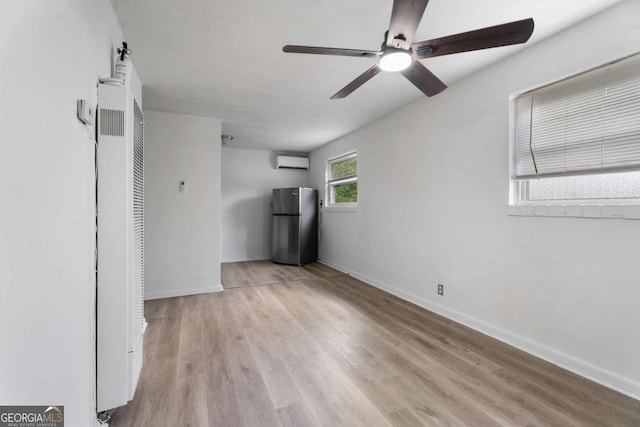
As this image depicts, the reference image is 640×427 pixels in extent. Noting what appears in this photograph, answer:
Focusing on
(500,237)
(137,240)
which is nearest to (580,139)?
(500,237)

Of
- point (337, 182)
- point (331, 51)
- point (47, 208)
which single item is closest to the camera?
point (47, 208)

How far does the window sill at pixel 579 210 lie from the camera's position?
63.9 inches

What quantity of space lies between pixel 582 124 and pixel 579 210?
0.60 metres

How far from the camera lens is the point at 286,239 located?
546 cm

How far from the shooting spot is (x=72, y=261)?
1.08m

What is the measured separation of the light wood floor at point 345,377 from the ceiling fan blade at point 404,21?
79.4 inches

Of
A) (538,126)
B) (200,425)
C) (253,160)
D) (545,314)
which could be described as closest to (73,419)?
(200,425)

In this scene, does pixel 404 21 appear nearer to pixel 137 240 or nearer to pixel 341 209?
pixel 137 240

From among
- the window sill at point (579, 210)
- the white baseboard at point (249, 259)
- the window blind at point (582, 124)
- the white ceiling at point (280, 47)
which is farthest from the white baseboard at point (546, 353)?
the white baseboard at point (249, 259)

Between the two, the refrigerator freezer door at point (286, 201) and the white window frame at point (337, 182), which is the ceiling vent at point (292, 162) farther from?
the white window frame at point (337, 182)

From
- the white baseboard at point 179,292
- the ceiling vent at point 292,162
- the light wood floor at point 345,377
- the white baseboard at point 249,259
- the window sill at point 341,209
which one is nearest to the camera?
the light wood floor at point 345,377

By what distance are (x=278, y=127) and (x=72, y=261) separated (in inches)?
136

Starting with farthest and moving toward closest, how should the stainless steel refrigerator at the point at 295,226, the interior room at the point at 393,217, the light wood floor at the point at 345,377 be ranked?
the stainless steel refrigerator at the point at 295,226
the light wood floor at the point at 345,377
the interior room at the point at 393,217

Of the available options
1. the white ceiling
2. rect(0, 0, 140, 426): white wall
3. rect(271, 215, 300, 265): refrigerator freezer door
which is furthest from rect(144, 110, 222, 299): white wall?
rect(0, 0, 140, 426): white wall
